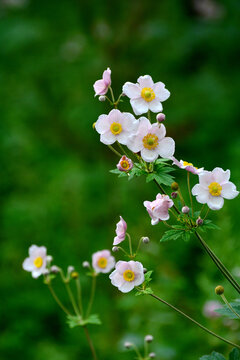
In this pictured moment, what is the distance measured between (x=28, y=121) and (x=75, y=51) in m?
0.60

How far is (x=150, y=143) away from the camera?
684 millimetres

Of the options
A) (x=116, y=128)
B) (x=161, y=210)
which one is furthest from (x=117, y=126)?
(x=161, y=210)

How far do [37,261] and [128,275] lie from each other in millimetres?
347

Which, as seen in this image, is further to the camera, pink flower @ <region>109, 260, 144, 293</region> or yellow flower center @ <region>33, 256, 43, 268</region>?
yellow flower center @ <region>33, 256, 43, 268</region>

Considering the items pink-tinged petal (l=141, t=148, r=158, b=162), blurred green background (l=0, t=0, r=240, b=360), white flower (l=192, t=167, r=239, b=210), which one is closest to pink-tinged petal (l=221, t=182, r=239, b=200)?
white flower (l=192, t=167, r=239, b=210)

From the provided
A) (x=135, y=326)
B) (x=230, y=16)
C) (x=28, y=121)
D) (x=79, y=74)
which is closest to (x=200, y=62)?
(x=230, y=16)

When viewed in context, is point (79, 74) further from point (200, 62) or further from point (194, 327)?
point (194, 327)

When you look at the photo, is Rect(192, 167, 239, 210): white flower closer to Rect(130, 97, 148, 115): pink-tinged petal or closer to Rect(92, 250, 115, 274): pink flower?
Rect(130, 97, 148, 115): pink-tinged petal

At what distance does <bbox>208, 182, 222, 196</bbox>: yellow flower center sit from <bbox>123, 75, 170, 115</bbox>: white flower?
0.15 meters

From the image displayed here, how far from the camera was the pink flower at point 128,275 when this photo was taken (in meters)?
0.73

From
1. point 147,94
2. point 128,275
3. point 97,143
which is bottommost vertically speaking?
point 128,275

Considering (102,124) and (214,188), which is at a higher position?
(102,124)

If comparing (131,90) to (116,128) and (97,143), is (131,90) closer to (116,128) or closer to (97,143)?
(116,128)

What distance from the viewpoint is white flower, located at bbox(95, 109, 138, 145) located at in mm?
708
